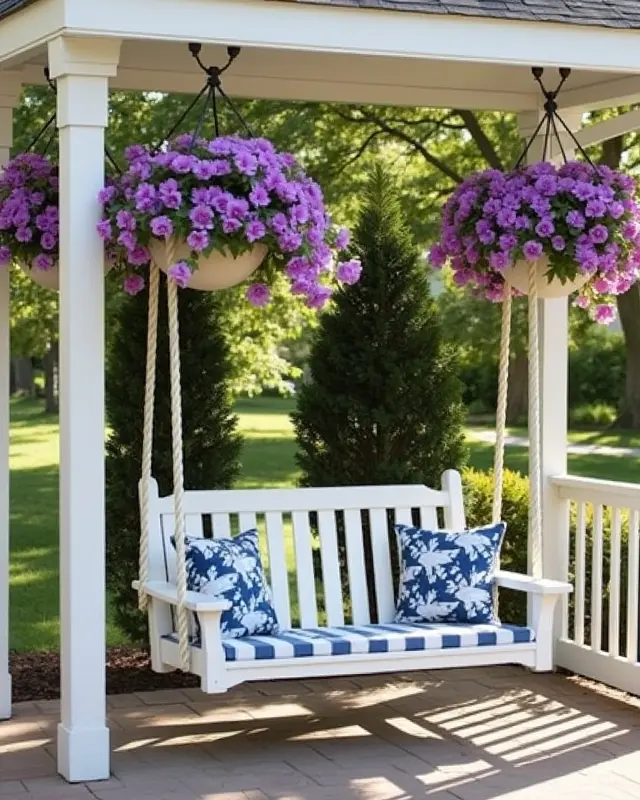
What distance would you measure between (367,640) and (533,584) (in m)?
0.70

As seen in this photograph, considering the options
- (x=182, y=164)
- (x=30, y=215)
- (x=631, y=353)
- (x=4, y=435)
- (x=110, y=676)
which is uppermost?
(x=182, y=164)

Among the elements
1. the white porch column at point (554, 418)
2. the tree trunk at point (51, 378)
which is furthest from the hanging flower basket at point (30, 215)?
the tree trunk at point (51, 378)

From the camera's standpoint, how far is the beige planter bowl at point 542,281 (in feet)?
18.2

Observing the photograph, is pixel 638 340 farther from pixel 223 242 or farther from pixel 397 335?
pixel 223 242

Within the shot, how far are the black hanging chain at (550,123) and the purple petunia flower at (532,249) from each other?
457 millimetres

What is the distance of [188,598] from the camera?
4.82 metres

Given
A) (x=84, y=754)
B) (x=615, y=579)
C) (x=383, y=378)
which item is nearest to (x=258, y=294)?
(x=84, y=754)

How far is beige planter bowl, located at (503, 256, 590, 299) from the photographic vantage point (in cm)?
554

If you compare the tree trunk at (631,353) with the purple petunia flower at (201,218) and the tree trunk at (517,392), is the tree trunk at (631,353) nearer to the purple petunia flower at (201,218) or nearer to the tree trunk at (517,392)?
the tree trunk at (517,392)

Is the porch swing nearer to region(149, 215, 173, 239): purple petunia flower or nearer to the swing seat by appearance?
the swing seat

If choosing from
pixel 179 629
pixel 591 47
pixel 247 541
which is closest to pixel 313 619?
pixel 247 541

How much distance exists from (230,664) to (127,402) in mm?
2135

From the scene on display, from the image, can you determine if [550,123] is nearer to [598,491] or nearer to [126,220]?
[598,491]

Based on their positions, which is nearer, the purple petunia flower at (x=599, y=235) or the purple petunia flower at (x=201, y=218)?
the purple petunia flower at (x=201, y=218)
